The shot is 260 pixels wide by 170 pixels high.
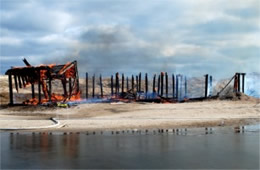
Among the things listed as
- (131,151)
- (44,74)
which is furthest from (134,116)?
(44,74)

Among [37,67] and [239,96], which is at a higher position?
[37,67]

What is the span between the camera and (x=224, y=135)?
18.1 metres

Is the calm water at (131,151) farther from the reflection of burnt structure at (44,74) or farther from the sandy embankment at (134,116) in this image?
the reflection of burnt structure at (44,74)

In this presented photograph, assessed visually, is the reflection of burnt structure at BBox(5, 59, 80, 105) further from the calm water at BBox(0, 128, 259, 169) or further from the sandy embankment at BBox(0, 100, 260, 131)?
the calm water at BBox(0, 128, 259, 169)

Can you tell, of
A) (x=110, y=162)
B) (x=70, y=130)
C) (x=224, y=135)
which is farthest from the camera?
(x=70, y=130)

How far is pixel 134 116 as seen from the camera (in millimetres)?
28562

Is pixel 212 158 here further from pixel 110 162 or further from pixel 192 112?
pixel 192 112

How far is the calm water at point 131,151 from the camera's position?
1173cm

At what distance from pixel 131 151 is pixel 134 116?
48.2 ft

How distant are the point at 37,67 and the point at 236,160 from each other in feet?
101

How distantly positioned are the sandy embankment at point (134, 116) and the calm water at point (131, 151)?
441cm

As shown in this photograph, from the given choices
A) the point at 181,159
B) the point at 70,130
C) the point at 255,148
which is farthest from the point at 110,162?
the point at 70,130

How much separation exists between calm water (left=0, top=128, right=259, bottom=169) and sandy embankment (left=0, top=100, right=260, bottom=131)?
14.5ft

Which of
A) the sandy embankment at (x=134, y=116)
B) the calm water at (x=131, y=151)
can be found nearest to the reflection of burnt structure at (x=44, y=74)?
the sandy embankment at (x=134, y=116)
